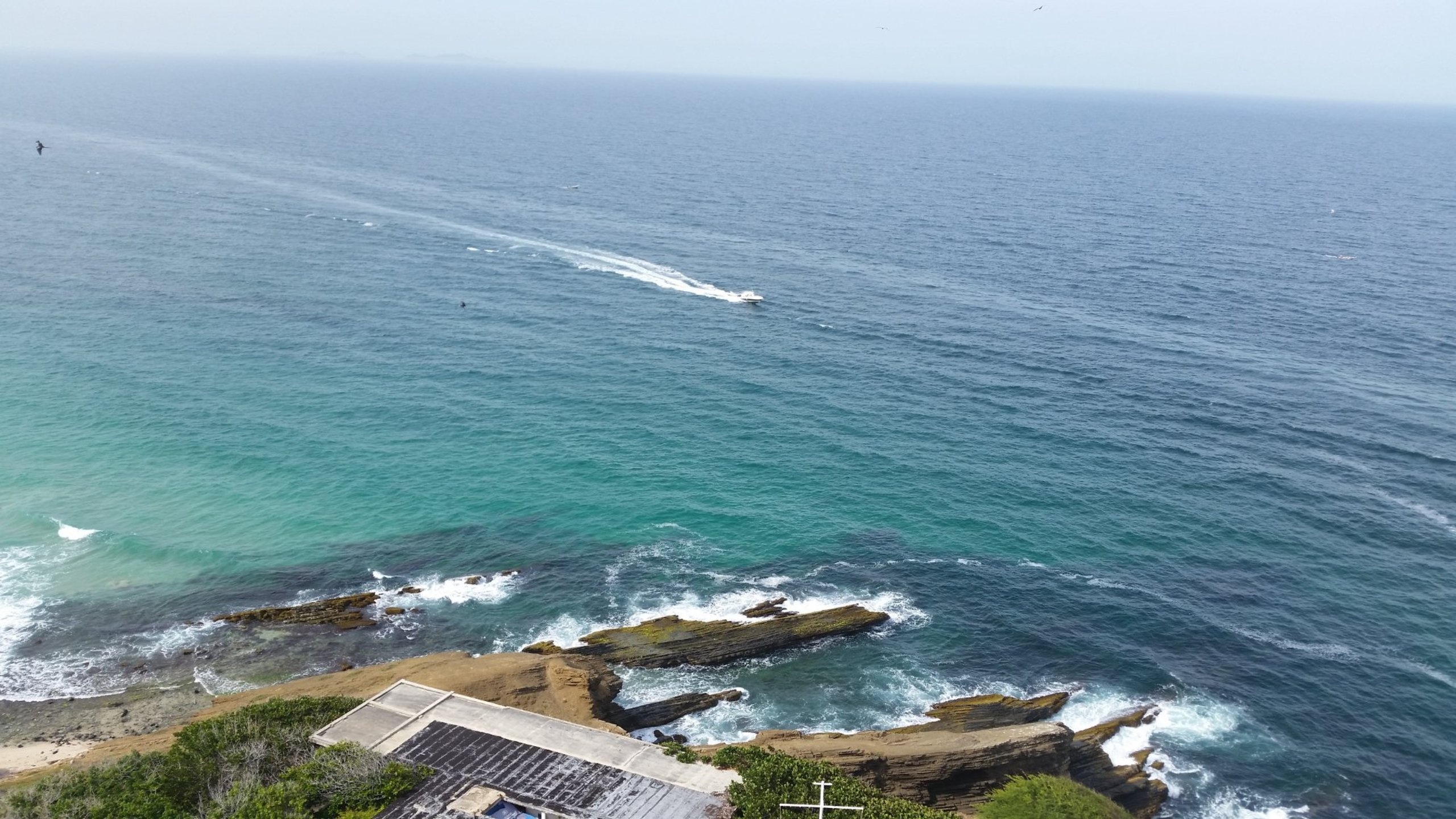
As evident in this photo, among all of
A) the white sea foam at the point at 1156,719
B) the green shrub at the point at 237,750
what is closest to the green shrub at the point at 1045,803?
the white sea foam at the point at 1156,719

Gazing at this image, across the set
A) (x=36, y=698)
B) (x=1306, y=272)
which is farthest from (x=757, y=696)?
(x=1306, y=272)

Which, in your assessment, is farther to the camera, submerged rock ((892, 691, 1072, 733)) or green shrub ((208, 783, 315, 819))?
submerged rock ((892, 691, 1072, 733))

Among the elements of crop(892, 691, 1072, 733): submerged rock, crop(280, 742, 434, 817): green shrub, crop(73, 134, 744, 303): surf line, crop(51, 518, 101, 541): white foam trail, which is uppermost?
crop(73, 134, 744, 303): surf line

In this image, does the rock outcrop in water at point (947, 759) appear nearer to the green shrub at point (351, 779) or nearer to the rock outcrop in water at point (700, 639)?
the rock outcrop in water at point (700, 639)

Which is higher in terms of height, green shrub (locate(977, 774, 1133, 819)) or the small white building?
green shrub (locate(977, 774, 1133, 819))

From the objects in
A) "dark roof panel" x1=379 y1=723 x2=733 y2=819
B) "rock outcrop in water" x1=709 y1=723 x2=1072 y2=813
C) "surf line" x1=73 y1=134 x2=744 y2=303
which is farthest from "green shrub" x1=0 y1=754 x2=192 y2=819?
"surf line" x1=73 y1=134 x2=744 y2=303

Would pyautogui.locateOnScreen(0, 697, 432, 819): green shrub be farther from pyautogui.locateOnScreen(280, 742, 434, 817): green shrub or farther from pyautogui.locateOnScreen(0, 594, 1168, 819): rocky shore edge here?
pyautogui.locateOnScreen(0, 594, 1168, 819): rocky shore edge
